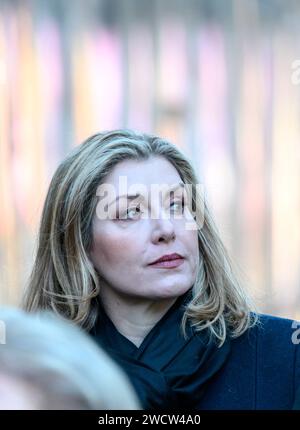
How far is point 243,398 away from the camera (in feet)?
7.43

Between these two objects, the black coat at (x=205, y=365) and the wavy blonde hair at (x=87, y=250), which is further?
the wavy blonde hair at (x=87, y=250)

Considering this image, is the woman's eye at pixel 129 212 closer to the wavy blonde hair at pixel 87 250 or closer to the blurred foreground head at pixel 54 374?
the wavy blonde hair at pixel 87 250

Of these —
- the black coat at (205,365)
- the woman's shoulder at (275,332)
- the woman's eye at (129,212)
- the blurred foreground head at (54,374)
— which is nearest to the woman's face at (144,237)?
the woman's eye at (129,212)

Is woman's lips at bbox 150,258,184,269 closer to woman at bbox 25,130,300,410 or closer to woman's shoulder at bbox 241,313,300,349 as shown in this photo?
woman at bbox 25,130,300,410

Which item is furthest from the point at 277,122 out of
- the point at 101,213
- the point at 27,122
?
the point at 101,213

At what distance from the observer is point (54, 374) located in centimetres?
109

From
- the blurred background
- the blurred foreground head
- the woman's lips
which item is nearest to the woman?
the woman's lips

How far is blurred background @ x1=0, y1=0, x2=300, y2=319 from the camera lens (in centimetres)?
441

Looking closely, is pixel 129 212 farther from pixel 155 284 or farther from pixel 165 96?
pixel 165 96

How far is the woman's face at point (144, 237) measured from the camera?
225 cm

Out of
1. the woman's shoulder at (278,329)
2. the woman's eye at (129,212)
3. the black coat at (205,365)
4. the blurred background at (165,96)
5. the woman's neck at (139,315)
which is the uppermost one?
the blurred background at (165,96)

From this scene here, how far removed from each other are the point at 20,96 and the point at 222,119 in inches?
39.0
